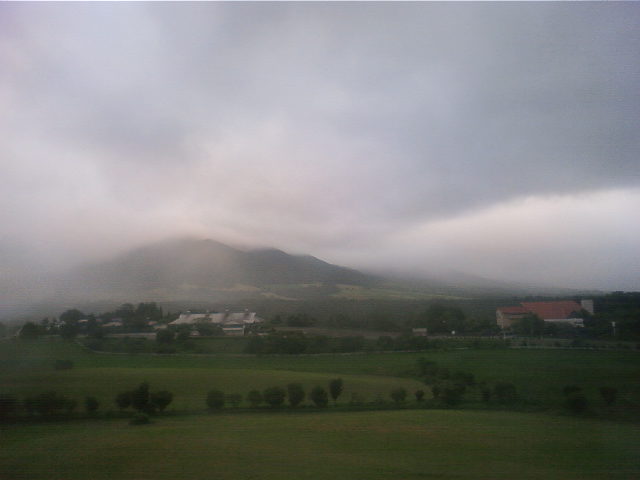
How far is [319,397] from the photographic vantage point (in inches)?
280

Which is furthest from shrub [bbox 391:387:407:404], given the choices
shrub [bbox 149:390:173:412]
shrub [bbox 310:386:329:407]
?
shrub [bbox 149:390:173:412]

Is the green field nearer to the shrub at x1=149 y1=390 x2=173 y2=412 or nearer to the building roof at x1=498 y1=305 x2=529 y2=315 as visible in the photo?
the shrub at x1=149 y1=390 x2=173 y2=412

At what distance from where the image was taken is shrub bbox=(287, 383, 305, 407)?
7.03 m

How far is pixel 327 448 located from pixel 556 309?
17.1 ft

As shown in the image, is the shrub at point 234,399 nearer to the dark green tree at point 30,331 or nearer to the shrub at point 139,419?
the shrub at point 139,419

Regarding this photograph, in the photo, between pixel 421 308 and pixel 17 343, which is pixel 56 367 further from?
pixel 421 308

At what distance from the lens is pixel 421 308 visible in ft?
28.4

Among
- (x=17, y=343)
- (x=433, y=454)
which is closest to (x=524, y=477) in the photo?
(x=433, y=454)

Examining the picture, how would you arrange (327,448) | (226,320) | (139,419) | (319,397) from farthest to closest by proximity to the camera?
1. (226,320)
2. (319,397)
3. (139,419)
4. (327,448)

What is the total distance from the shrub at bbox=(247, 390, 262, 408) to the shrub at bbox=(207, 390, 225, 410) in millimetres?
427

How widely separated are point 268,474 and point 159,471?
→ 3.84 ft

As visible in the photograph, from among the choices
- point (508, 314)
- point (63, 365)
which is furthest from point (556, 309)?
point (63, 365)

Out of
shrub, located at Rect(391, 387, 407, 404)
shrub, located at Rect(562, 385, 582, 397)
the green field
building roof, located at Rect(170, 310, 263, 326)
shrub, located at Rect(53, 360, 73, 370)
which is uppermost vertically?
building roof, located at Rect(170, 310, 263, 326)

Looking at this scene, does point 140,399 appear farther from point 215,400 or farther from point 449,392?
point 449,392
